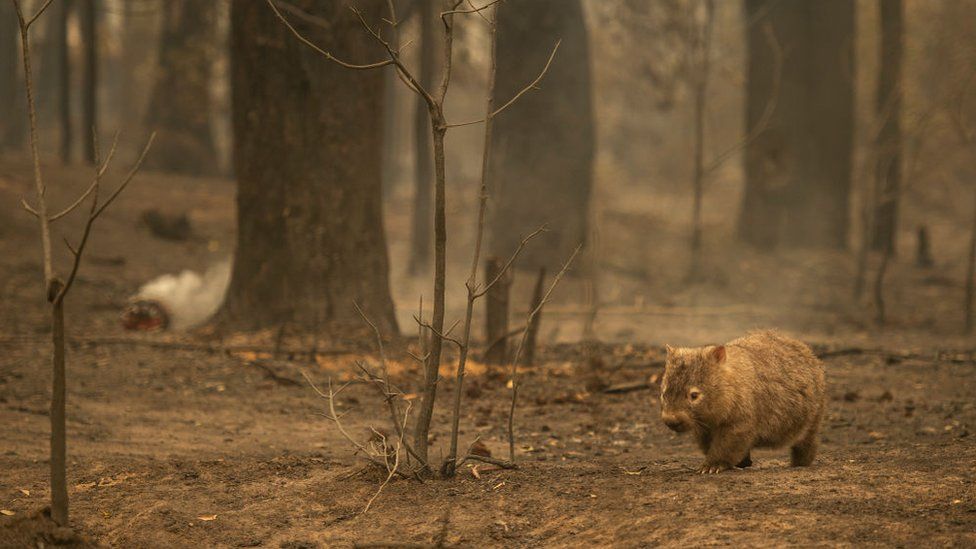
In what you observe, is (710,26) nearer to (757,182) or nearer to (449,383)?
(757,182)

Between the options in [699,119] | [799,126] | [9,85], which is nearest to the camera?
[699,119]

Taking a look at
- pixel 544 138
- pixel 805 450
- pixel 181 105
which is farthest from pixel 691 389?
pixel 181 105

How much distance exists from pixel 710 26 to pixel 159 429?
453 inches

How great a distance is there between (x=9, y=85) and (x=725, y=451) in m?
28.4

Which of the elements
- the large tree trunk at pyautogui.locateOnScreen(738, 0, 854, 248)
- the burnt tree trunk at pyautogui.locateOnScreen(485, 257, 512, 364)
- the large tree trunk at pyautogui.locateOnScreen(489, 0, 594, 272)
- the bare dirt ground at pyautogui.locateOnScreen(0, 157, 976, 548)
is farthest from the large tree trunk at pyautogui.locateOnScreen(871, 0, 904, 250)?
the burnt tree trunk at pyautogui.locateOnScreen(485, 257, 512, 364)

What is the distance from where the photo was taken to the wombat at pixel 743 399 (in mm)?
5301

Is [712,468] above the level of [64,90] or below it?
below

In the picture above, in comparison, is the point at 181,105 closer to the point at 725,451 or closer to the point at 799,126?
the point at 799,126

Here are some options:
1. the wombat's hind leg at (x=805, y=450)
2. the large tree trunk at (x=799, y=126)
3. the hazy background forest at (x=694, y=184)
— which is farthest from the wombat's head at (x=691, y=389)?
the large tree trunk at (x=799, y=126)

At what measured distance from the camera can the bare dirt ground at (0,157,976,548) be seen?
4707 millimetres

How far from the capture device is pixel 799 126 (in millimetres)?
18828

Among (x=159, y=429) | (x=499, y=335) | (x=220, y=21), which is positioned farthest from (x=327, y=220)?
(x=220, y=21)

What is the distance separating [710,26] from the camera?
1617cm

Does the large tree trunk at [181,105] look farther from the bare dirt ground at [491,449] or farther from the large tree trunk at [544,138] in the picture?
the bare dirt ground at [491,449]
